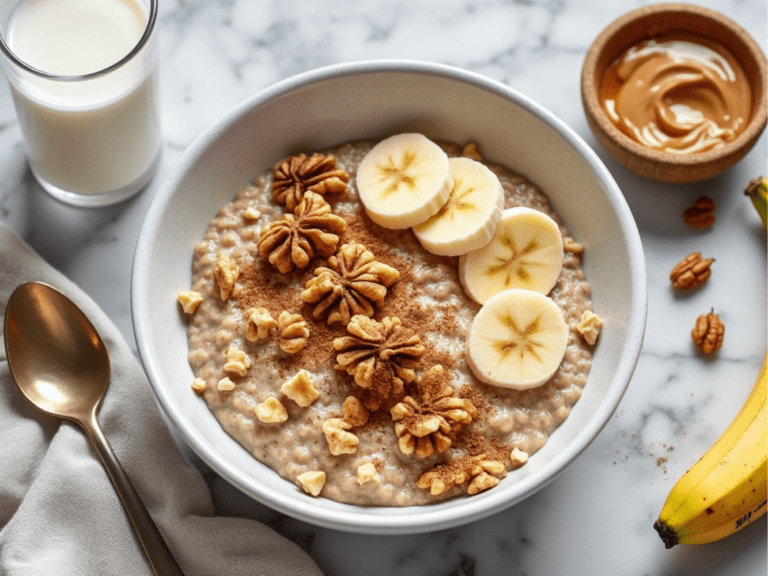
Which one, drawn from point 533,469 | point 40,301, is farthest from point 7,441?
point 533,469

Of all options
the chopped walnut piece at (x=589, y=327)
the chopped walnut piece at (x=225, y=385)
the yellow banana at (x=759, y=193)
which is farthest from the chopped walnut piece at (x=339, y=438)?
the yellow banana at (x=759, y=193)

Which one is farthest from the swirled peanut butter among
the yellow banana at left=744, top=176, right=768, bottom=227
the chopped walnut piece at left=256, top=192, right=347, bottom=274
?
the chopped walnut piece at left=256, top=192, right=347, bottom=274

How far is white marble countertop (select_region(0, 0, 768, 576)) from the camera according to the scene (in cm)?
204

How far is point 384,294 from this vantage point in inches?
75.5

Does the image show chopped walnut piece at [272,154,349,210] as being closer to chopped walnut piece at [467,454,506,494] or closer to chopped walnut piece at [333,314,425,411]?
chopped walnut piece at [333,314,425,411]

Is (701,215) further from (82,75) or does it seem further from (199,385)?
(82,75)

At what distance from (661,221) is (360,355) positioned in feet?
3.01

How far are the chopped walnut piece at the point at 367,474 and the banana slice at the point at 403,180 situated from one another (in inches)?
21.7

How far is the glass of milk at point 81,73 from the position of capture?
190cm

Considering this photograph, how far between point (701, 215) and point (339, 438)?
1.11 meters

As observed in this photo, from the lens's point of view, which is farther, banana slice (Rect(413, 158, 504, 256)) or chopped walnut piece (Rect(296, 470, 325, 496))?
banana slice (Rect(413, 158, 504, 256))

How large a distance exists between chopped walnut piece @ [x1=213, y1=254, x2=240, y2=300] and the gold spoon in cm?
34

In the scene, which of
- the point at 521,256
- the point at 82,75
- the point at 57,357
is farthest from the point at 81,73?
the point at 521,256

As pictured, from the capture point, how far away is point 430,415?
1811mm
